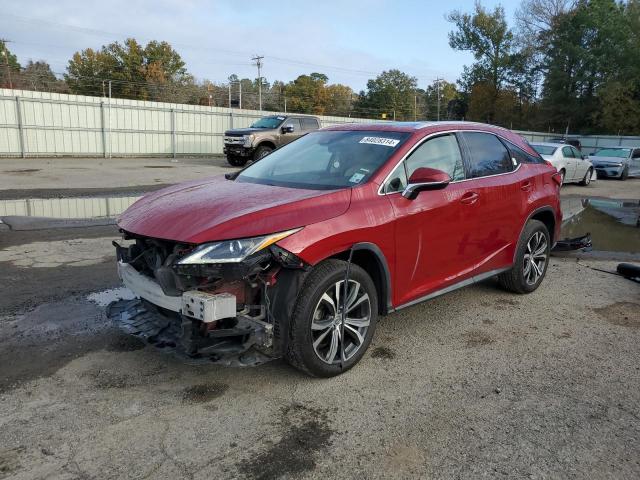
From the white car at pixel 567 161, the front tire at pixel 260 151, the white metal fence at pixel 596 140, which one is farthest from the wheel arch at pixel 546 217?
the white metal fence at pixel 596 140

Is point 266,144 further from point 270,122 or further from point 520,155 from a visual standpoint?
point 520,155

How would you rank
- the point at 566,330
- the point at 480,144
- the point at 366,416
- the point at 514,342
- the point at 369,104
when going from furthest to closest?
the point at 369,104, the point at 480,144, the point at 566,330, the point at 514,342, the point at 366,416

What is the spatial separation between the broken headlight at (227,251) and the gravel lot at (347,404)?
3.04 ft

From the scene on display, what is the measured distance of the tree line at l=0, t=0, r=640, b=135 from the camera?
47.2 metres

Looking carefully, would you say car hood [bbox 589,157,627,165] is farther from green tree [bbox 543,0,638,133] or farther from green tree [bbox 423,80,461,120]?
green tree [bbox 423,80,461,120]

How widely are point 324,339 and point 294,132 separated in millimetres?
17464

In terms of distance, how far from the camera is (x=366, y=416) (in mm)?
3148

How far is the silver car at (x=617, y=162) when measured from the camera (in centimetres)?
2275

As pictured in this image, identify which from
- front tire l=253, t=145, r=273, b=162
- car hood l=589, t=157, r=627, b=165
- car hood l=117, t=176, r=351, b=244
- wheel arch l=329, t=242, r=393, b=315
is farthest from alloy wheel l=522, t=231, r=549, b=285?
car hood l=589, t=157, r=627, b=165

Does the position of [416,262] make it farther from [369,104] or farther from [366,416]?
[369,104]

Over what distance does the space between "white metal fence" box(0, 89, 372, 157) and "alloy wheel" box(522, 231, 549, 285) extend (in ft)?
72.1

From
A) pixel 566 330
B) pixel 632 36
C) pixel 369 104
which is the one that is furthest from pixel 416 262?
pixel 369 104

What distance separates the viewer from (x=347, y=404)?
3281mm

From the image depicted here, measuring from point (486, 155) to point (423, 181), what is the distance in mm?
1425
